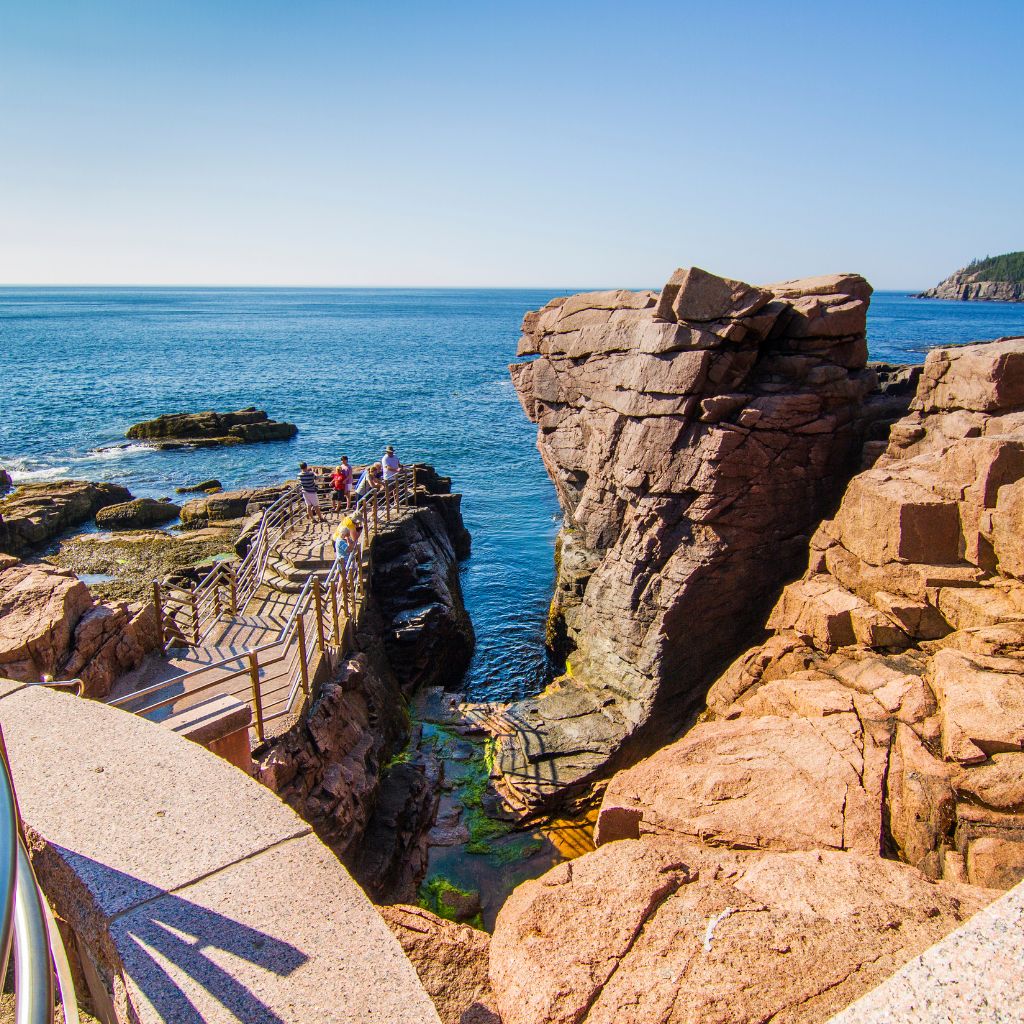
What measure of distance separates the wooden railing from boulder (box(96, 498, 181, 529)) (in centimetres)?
1439

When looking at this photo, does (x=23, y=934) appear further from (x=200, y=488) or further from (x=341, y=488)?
(x=200, y=488)

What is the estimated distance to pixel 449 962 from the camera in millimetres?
4312

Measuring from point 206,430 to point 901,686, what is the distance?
→ 161 ft

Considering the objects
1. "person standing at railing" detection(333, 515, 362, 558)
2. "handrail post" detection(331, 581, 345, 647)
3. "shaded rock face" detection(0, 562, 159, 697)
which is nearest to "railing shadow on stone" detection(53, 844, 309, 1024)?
"shaded rock face" detection(0, 562, 159, 697)

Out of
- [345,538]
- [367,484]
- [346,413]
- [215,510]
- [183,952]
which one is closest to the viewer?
[183,952]

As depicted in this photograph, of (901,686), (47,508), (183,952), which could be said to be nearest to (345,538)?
(901,686)

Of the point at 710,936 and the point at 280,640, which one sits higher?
the point at 710,936

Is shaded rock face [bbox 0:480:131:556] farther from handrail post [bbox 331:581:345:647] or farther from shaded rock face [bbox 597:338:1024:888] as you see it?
shaded rock face [bbox 597:338:1024:888]

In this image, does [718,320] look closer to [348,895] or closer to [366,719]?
[366,719]

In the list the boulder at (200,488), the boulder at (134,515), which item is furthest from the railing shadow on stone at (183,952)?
the boulder at (200,488)

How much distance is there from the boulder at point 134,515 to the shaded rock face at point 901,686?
89.4ft

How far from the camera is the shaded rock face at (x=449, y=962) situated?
400cm

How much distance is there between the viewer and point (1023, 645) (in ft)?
29.3

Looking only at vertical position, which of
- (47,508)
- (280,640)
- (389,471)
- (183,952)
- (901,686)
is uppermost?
(183,952)
